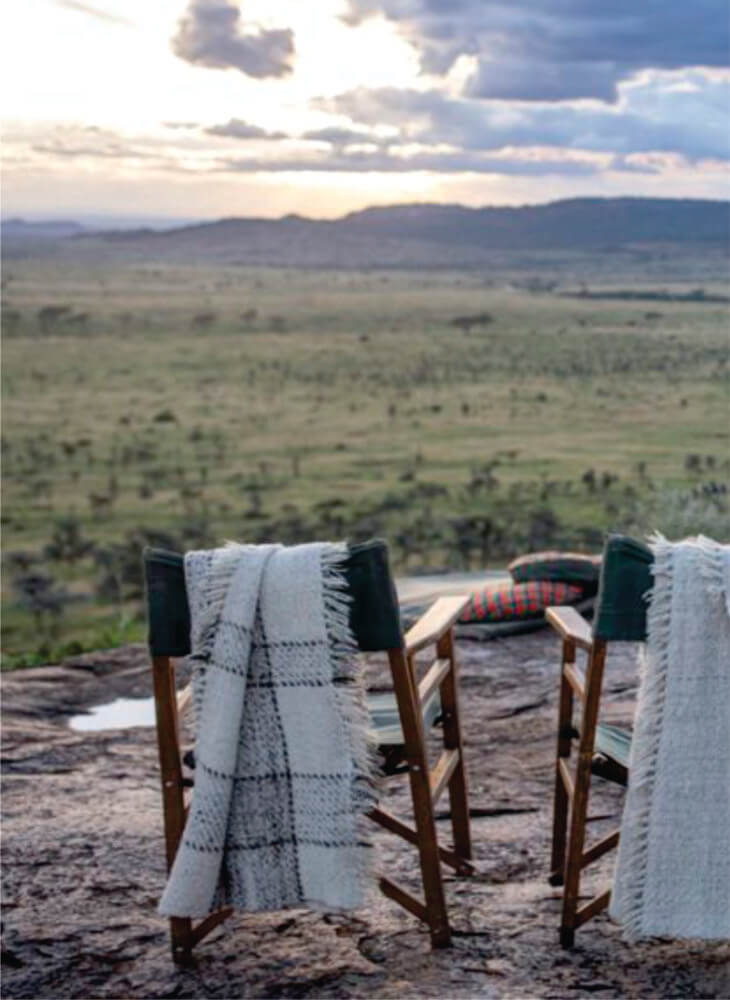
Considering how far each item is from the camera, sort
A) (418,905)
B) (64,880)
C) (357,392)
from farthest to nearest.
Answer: (357,392) < (64,880) < (418,905)

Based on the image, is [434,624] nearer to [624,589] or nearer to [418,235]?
[624,589]

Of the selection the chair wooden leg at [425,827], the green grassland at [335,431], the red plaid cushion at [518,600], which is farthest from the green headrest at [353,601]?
the green grassland at [335,431]

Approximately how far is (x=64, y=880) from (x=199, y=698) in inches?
30.6

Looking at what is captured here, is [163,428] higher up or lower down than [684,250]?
lower down

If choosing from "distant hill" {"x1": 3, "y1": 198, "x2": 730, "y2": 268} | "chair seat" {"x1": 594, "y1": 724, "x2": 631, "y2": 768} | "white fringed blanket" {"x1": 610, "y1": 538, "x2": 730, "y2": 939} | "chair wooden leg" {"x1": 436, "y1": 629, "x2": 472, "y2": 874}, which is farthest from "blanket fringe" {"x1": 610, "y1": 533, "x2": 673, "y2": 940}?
"distant hill" {"x1": 3, "y1": 198, "x2": 730, "y2": 268}

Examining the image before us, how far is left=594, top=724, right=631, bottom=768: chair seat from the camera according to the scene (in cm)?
272

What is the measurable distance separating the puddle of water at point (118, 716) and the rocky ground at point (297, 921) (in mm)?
418

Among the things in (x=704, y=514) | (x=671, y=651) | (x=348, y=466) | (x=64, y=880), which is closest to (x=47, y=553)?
(x=348, y=466)

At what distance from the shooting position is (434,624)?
10.1 feet

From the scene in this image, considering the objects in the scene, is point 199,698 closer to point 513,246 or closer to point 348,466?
point 348,466

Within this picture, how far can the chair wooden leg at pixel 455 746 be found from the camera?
3.29 meters

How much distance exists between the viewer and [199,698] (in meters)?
2.66

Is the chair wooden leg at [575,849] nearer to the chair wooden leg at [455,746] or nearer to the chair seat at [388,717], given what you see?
the chair seat at [388,717]

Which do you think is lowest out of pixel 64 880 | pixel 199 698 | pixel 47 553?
pixel 47 553
